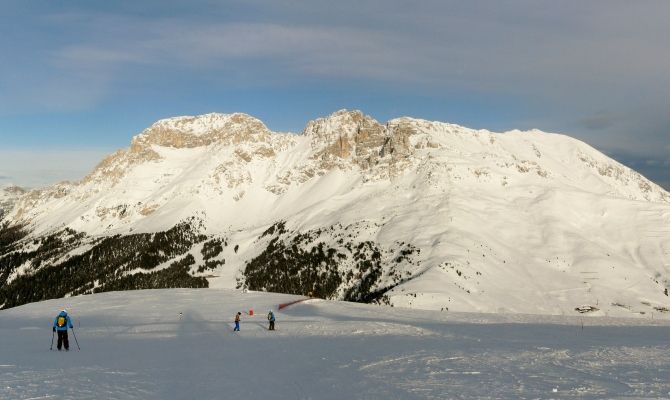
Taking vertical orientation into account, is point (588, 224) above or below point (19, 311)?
above

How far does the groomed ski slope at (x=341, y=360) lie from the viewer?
57.0 feet

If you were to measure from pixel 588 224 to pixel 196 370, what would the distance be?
17631cm

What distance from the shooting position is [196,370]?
22.1 meters

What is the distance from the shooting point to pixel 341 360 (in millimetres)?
23938

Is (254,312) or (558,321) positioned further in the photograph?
(254,312)

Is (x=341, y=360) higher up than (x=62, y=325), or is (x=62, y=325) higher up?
(x=62, y=325)

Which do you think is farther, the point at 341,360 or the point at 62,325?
the point at 62,325

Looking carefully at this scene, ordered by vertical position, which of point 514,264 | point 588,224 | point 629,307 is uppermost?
point 588,224

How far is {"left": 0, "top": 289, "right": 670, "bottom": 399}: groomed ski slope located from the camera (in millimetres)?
17359

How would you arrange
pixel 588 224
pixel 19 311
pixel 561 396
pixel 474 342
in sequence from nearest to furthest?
pixel 561 396 → pixel 474 342 → pixel 19 311 → pixel 588 224

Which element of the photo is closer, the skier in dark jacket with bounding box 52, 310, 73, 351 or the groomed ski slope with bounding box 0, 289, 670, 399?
the groomed ski slope with bounding box 0, 289, 670, 399

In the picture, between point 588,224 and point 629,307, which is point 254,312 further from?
point 588,224

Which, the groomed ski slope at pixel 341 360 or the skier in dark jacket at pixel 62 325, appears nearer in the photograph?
the groomed ski slope at pixel 341 360

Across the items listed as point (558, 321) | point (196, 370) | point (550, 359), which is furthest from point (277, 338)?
point (558, 321)
